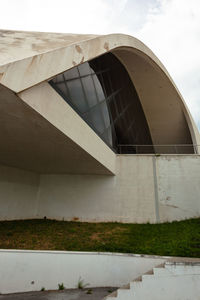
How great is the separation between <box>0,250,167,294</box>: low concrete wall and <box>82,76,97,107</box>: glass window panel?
5529mm

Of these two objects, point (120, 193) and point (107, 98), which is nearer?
point (120, 193)

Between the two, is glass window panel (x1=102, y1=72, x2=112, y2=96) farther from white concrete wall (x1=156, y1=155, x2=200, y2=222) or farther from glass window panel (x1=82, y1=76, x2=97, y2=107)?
white concrete wall (x1=156, y1=155, x2=200, y2=222)

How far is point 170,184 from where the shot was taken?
884cm

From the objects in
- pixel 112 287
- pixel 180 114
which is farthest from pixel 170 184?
pixel 180 114

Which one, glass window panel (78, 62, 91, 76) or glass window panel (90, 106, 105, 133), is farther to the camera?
glass window panel (90, 106, 105, 133)

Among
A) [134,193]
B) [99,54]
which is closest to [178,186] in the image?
[134,193]

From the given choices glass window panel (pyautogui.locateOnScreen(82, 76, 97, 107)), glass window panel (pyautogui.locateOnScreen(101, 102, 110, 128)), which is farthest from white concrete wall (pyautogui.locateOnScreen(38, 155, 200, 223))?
glass window panel (pyautogui.locateOnScreen(82, 76, 97, 107))

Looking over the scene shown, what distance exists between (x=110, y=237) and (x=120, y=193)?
116 inches

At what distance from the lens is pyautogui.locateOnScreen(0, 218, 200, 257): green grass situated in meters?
4.86

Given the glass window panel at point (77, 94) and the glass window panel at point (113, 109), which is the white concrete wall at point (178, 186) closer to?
the glass window panel at point (113, 109)

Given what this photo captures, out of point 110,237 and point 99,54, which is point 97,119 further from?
point 110,237

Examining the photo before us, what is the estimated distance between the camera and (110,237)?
20.0 feet

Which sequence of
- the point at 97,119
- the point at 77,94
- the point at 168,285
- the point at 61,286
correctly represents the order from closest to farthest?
the point at 168,285 < the point at 61,286 < the point at 77,94 < the point at 97,119

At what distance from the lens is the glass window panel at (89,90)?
7.15m
